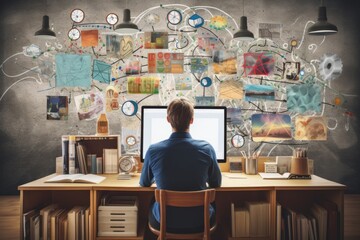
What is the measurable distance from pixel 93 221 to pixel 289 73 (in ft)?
8.13

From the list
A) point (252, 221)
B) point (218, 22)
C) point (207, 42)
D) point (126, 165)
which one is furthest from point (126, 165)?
point (218, 22)

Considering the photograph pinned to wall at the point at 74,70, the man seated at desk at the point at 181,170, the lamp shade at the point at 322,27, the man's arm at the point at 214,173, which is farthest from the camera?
the photograph pinned to wall at the point at 74,70

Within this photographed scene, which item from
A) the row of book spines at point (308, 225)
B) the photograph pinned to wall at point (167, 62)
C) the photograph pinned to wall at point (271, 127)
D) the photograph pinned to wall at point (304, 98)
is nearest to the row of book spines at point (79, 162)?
the photograph pinned to wall at point (167, 62)

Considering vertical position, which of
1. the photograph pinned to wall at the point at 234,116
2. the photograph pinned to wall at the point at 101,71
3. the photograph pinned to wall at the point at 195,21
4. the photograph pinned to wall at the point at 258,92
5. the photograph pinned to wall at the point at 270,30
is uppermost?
the photograph pinned to wall at the point at 195,21

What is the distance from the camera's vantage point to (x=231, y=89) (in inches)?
139

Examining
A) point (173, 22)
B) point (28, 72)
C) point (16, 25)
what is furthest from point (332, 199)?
point (16, 25)

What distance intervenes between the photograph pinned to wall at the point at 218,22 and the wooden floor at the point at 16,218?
2.29 meters

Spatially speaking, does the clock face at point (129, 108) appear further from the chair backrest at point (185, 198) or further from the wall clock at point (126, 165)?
the chair backrest at point (185, 198)

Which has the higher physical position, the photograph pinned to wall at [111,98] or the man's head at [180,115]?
the photograph pinned to wall at [111,98]

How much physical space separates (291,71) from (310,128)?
648 mm

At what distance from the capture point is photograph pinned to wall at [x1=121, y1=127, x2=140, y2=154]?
11.6ft

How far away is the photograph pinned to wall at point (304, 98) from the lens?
140 inches

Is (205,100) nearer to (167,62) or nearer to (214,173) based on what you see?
(167,62)

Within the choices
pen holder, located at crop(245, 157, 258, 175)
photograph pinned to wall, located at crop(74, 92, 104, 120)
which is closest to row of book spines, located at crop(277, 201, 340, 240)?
pen holder, located at crop(245, 157, 258, 175)
